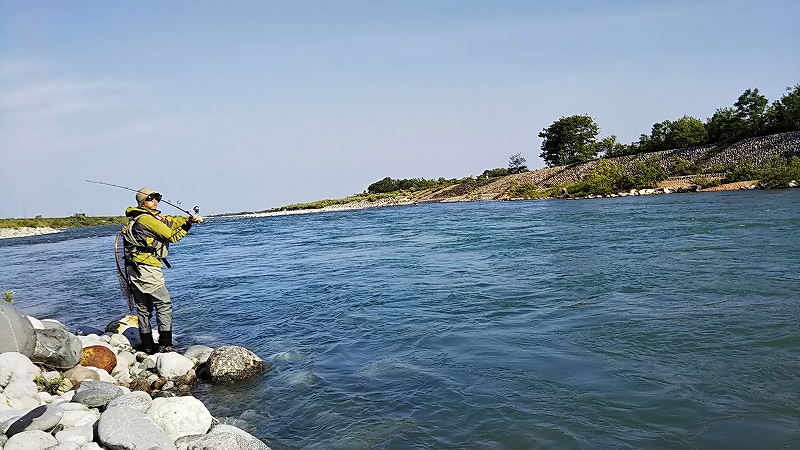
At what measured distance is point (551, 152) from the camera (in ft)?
278

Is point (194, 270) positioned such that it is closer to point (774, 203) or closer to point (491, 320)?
point (491, 320)

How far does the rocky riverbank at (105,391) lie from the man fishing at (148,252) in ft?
1.89

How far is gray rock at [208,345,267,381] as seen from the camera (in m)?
7.92

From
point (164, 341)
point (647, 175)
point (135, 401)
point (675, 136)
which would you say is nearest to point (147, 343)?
point (164, 341)

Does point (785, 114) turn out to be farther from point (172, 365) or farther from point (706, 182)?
point (172, 365)

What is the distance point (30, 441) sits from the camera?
4793mm

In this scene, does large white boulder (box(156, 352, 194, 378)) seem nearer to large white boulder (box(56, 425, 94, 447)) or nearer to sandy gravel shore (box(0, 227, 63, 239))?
large white boulder (box(56, 425, 94, 447))

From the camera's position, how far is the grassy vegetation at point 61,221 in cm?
7499

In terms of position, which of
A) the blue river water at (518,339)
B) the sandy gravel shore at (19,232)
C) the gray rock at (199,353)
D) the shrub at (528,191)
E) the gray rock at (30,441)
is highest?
the sandy gravel shore at (19,232)

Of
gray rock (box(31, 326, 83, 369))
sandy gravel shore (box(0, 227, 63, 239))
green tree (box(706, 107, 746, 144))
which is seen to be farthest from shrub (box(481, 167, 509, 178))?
gray rock (box(31, 326, 83, 369))

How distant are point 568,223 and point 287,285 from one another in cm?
1456

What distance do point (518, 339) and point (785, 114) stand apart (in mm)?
53472

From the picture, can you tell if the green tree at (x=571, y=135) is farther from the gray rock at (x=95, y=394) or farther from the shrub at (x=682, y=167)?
the gray rock at (x=95, y=394)

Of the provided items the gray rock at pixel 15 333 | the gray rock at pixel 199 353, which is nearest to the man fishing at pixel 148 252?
the gray rock at pixel 199 353
